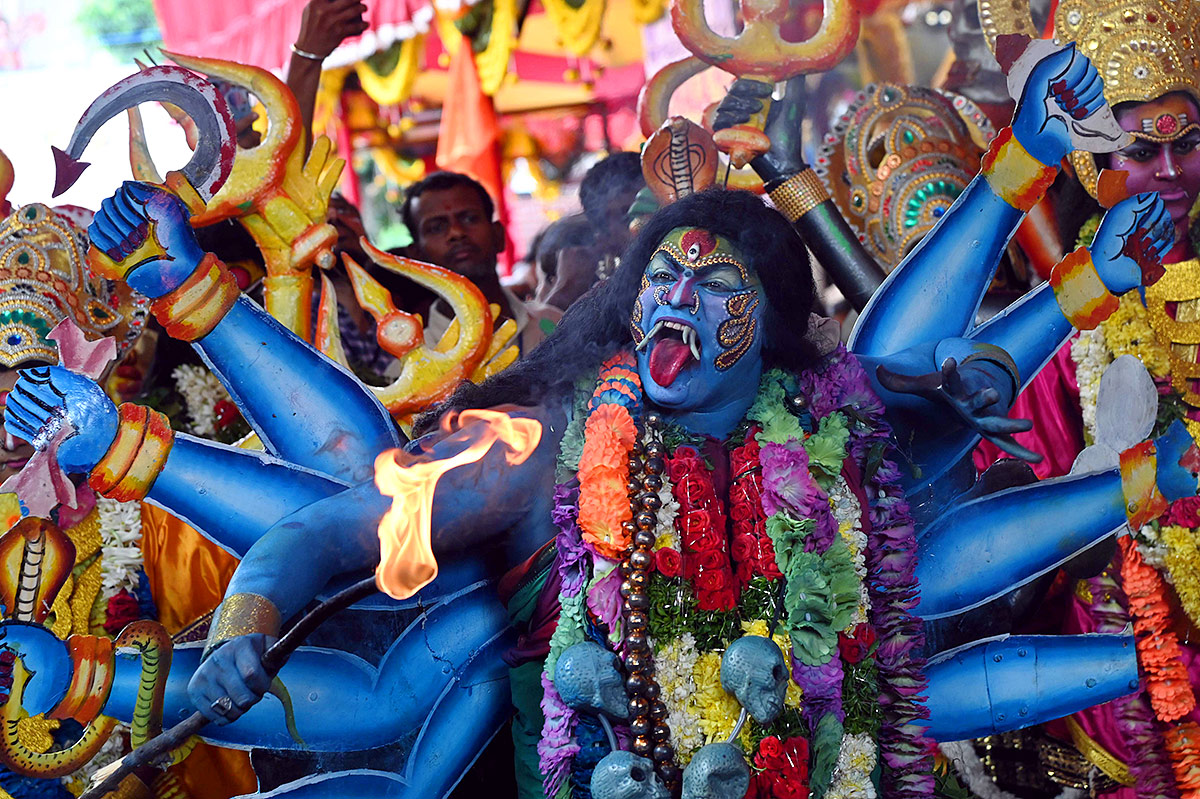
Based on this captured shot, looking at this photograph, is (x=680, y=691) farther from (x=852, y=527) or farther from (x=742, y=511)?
(x=852, y=527)

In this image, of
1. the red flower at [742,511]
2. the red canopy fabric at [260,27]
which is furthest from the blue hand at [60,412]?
the red canopy fabric at [260,27]

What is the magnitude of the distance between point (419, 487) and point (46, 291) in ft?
4.34

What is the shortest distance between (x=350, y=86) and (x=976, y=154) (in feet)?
14.4

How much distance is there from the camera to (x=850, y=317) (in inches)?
175

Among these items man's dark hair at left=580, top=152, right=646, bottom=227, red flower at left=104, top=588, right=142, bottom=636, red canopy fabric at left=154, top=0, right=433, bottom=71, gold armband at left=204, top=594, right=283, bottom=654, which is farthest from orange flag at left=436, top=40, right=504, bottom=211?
gold armband at left=204, top=594, right=283, bottom=654

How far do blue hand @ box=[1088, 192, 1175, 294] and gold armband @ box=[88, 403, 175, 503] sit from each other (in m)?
2.07

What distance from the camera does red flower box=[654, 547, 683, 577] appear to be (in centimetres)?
230

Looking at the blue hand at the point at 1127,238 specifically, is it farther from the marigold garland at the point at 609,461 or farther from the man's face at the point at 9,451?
the man's face at the point at 9,451

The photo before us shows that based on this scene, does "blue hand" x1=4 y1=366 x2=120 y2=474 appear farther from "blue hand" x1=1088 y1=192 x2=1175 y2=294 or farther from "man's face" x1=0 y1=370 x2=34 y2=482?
"blue hand" x1=1088 y1=192 x2=1175 y2=294

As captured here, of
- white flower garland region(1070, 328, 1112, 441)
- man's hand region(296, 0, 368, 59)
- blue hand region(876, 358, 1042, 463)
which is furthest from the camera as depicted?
man's hand region(296, 0, 368, 59)

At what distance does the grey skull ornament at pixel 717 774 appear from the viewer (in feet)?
7.11

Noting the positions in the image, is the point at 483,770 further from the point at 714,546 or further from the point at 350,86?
the point at 350,86

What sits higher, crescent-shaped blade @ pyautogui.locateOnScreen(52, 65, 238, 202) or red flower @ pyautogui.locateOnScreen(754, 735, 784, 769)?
crescent-shaped blade @ pyautogui.locateOnScreen(52, 65, 238, 202)

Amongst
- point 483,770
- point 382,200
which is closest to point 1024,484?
point 483,770
